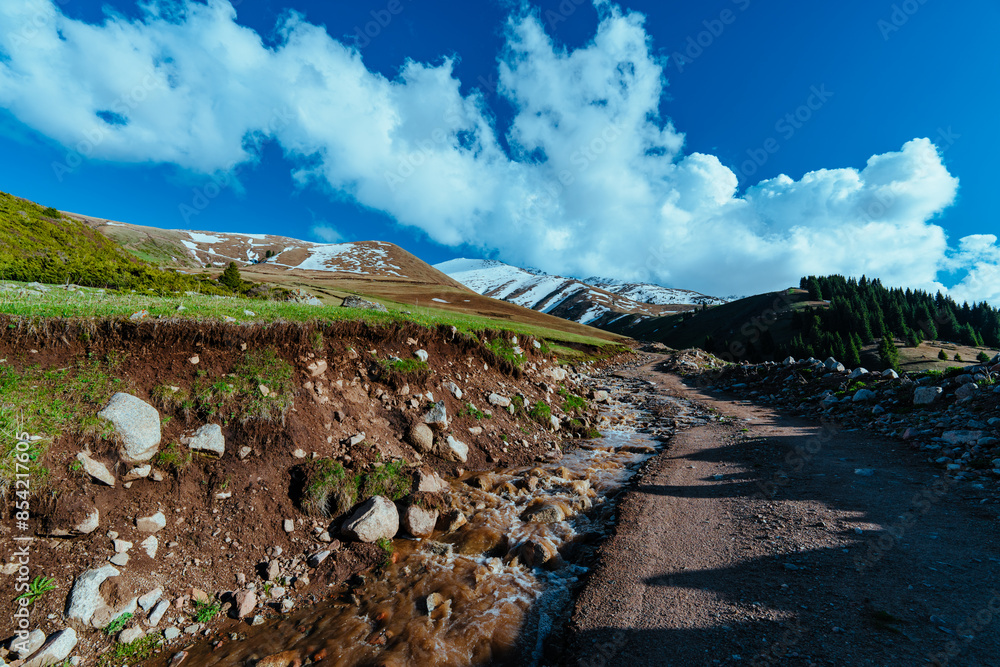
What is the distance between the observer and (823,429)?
45.3 feet

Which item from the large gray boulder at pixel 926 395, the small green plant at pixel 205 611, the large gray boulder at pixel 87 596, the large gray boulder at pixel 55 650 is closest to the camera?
the large gray boulder at pixel 55 650

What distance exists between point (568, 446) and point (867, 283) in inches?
8199

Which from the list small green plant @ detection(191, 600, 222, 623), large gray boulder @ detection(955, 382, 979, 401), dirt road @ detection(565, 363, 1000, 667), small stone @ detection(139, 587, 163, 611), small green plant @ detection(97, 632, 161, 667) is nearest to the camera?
dirt road @ detection(565, 363, 1000, 667)

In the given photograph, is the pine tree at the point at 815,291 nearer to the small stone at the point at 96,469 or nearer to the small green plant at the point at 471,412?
the small green plant at the point at 471,412

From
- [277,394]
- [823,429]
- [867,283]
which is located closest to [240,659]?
[277,394]

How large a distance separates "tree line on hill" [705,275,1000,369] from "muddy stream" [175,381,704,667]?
120 m

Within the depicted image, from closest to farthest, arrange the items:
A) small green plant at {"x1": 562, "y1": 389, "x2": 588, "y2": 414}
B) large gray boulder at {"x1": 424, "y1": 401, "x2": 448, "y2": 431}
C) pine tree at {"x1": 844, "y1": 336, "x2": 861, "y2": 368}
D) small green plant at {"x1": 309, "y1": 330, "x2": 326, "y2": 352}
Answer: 1. small green plant at {"x1": 309, "y1": 330, "x2": 326, "y2": 352}
2. large gray boulder at {"x1": 424, "y1": 401, "x2": 448, "y2": 431}
3. small green plant at {"x1": 562, "y1": 389, "x2": 588, "y2": 414}
4. pine tree at {"x1": 844, "y1": 336, "x2": 861, "y2": 368}

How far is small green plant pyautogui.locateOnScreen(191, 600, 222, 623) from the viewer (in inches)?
199

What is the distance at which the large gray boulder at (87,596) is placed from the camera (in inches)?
179

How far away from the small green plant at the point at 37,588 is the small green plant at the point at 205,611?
158 cm

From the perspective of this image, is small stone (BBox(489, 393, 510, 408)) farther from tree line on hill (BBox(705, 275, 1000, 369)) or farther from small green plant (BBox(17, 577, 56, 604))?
tree line on hill (BBox(705, 275, 1000, 369))

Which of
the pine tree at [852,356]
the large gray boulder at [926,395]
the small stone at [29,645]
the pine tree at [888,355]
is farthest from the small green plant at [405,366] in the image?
the pine tree at [852,356]

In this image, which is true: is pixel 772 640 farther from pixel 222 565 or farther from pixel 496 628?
pixel 222 565

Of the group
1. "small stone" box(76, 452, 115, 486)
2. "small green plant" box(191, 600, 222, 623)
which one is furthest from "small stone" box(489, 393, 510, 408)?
"small stone" box(76, 452, 115, 486)
